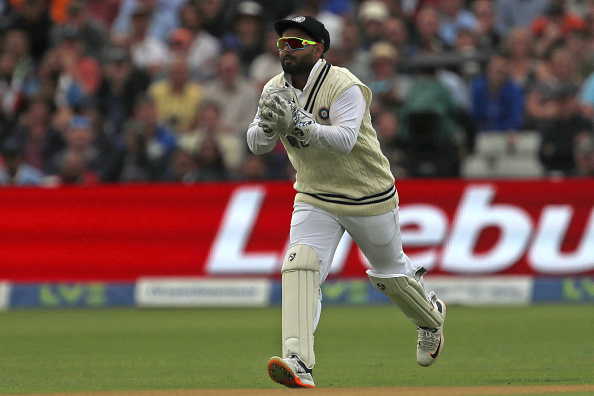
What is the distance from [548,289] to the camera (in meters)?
13.0

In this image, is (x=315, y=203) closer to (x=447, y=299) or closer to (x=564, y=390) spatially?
(x=564, y=390)

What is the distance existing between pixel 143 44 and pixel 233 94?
2.36 metres

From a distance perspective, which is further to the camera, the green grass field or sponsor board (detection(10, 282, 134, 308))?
sponsor board (detection(10, 282, 134, 308))

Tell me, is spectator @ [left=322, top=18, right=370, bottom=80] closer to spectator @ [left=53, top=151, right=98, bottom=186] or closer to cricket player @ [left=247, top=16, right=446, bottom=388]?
spectator @ [left=53, top=151, right=98, bottom=186]

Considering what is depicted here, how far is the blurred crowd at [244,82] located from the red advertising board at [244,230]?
1.88 ft

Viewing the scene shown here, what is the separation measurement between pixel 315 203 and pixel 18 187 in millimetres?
7472

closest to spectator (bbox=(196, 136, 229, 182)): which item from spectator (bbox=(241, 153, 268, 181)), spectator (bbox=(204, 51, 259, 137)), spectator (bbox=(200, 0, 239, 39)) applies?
spectator (bbox=(241, 153, 268, 181))

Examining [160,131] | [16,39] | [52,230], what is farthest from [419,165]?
[16,39]

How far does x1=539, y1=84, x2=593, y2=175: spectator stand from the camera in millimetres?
13570

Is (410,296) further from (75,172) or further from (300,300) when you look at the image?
(75,172)

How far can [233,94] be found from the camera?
14945mm

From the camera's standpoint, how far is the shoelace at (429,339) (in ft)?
24.3

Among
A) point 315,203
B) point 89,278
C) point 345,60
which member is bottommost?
point 89,278

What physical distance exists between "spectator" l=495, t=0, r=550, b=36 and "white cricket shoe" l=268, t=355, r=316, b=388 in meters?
11.0
